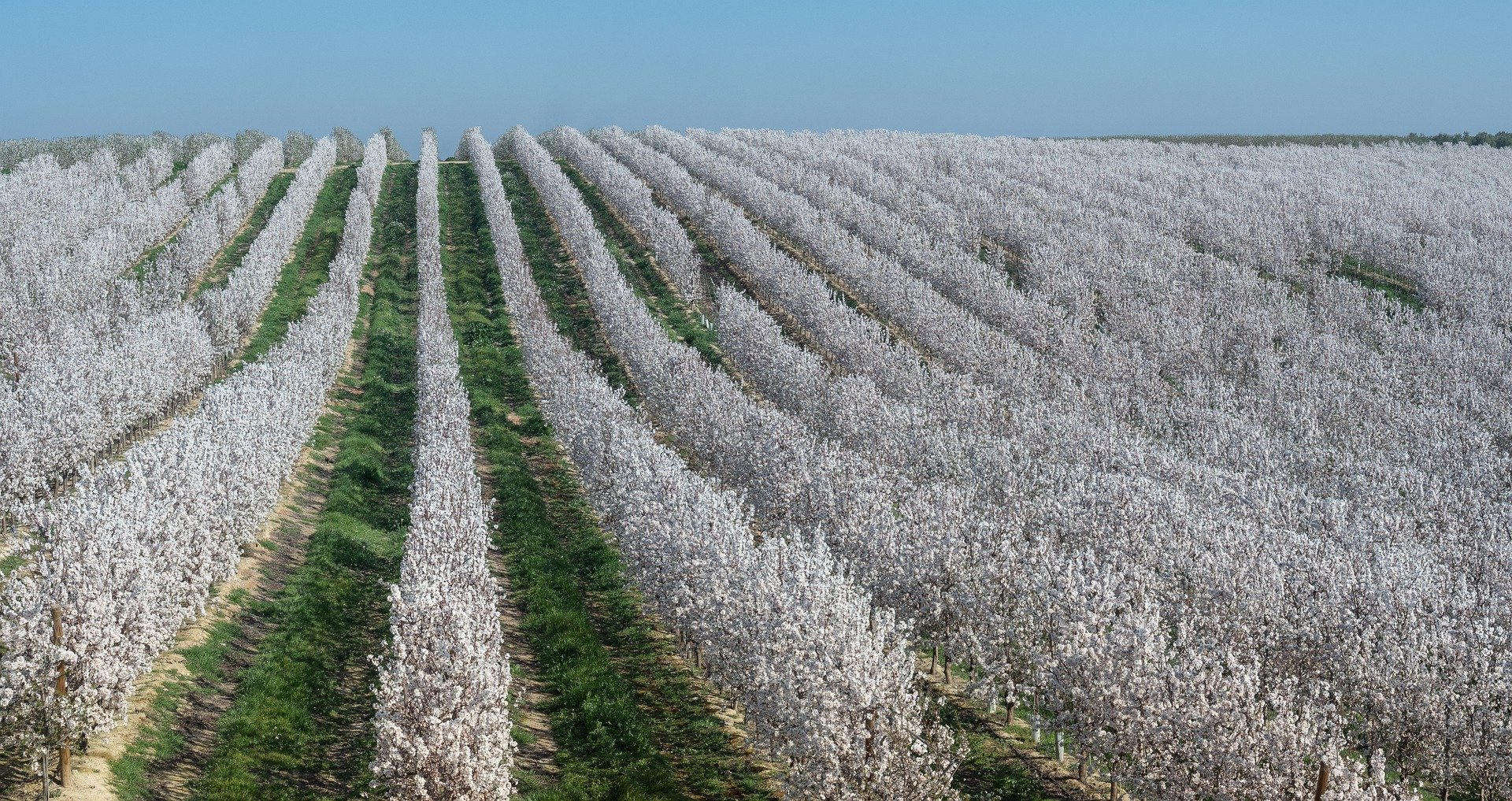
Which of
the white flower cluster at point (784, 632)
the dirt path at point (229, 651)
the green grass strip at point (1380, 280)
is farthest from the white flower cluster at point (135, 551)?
the green grass strip at point (1380, 280)

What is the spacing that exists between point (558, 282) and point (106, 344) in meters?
42.5

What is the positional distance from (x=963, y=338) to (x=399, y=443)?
39.5 m

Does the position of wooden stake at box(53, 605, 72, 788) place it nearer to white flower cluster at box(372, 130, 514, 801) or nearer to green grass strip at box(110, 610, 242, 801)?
green grass strip at box(110, 610, 242, 801)

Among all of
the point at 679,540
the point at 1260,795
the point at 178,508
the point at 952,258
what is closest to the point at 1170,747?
the point at 1260,795

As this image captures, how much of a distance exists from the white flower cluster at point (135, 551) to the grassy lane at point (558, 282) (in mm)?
19895

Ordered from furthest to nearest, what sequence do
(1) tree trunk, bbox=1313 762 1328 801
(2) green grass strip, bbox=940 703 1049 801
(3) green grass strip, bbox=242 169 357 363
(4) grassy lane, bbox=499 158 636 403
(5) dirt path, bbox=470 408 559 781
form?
(4) grassy lane, bbox=499 158 636 403 < (3) green grass strip, bbox=242 169 357 363 < (5) dirt path, bbox=470 408 559 781 < (2) green grass strip, bbox=940 703 1049 801 < (1) tree trunk, bbox=1313 762 1328 801

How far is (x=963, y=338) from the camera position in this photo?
81.1 m

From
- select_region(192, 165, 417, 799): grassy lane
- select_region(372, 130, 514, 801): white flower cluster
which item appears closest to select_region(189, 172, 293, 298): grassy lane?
select_region(192, 165, 417, 799): grassy lane

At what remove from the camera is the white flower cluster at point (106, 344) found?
47.6 m

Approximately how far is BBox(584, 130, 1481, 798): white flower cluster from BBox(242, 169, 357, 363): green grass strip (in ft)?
143

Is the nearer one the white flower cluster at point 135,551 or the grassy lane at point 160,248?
the white flower cluster at point 135,551

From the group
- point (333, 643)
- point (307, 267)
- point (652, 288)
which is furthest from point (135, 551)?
point (307, 267)

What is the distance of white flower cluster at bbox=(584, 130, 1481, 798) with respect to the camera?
2636cm

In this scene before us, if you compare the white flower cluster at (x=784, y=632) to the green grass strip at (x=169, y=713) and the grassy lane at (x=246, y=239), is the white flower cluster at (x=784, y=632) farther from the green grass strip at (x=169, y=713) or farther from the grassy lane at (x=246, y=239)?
the grassy lane at (x=246, y=239)
